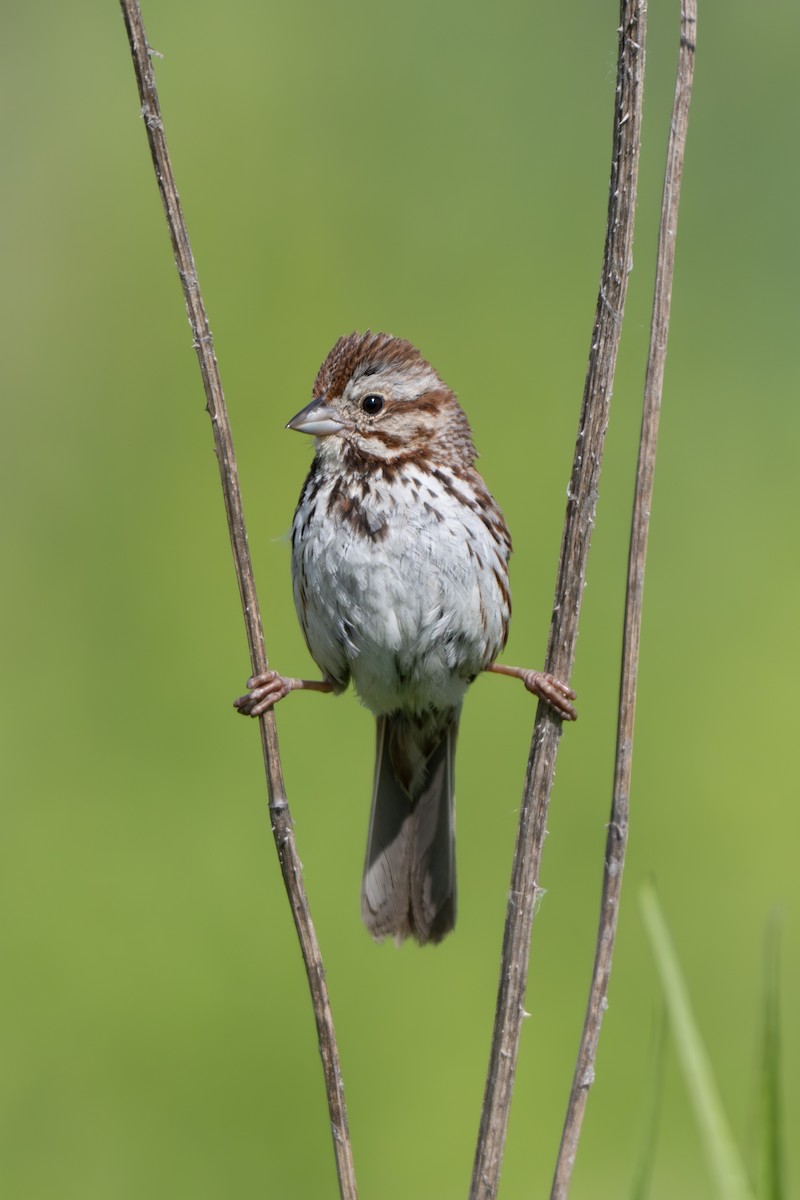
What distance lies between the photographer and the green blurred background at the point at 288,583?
4168 millimetres

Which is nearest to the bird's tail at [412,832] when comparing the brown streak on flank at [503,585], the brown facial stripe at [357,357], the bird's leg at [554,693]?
the brown streak on flank at [503,585]

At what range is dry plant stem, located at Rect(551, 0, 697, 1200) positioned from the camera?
2062 mm

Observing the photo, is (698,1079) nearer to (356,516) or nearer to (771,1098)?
(771,1098)

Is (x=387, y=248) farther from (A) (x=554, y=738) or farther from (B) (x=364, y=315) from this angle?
(A) (x=554, y=738)

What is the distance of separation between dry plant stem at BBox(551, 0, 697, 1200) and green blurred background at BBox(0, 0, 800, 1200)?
1.60 metres

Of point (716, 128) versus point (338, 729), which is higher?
point (716, 128)

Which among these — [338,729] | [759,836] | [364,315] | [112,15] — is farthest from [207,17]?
[759,836]

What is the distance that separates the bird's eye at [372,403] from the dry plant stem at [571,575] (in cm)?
90

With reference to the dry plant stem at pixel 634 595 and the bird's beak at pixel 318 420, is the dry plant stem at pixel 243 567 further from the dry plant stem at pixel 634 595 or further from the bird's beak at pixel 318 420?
the bird's beak at pixel 318 420

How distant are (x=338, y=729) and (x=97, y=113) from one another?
2837mm

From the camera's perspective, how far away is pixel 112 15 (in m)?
6.16

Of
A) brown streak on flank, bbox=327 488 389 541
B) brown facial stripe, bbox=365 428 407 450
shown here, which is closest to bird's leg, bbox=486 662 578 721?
brown streak on flank, bbox=327 488 389 541

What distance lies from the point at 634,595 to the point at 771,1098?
71 cm

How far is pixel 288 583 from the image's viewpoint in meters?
4.90
